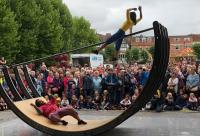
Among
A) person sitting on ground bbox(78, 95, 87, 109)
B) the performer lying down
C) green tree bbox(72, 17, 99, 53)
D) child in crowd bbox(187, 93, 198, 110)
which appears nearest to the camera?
the performer lying down

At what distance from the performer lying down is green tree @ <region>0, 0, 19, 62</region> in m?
26.5

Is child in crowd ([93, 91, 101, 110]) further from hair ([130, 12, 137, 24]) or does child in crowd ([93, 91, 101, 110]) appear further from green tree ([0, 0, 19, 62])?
green tree ([0, 0, 19, 62])

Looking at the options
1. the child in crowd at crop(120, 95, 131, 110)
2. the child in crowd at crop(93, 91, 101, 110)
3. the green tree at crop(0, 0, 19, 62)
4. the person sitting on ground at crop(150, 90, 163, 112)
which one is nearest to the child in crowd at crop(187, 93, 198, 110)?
the person sitting on ground at crop(150, 90, 163, 112)

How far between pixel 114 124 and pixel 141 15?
246 cm

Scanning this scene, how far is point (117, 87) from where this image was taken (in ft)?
54.8

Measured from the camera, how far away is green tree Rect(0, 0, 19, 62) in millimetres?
37188

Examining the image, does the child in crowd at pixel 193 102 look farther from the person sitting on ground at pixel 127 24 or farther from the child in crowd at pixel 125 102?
the person sitting on ground at pixel 127 24

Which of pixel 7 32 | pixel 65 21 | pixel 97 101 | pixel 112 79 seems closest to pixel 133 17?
pixel 112 79

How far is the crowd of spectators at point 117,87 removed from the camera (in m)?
15.9

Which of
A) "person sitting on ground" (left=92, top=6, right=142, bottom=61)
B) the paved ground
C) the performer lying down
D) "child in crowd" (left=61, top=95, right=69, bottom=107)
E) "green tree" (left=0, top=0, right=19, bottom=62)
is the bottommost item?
the paved ground

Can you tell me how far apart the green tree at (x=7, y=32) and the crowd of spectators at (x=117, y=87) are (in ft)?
64.0

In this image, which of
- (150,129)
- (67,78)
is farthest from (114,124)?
(67,78)

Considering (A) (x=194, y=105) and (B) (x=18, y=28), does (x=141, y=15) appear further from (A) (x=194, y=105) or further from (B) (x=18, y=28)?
(B) (x=18, y=28)

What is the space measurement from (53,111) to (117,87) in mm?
6239
